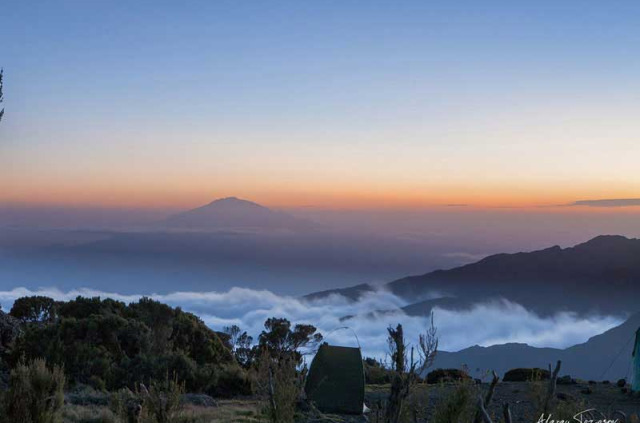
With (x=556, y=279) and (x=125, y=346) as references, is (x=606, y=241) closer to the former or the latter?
(x=556, y=279)

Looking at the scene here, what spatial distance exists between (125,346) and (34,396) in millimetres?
18341

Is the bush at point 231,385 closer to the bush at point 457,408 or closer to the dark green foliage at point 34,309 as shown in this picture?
the bush at point 457,408

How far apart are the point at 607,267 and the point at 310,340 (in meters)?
130

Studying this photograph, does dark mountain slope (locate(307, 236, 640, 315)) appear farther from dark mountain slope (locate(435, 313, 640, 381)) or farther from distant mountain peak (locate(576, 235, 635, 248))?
dark mountain slope (locate(435, 313, 640, 381))

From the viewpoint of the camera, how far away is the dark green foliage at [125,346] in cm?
2203

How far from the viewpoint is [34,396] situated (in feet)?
29.1

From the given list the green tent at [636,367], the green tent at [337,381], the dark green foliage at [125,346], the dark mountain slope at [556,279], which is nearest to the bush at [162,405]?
the green tent at [337,381]

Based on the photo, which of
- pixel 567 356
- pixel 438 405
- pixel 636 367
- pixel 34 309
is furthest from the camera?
pixel 567 356

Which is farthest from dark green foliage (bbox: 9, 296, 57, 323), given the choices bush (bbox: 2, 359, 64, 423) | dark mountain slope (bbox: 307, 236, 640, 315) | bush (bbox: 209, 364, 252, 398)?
dark mountain slope (bbox: 307, 236, 640, 315)

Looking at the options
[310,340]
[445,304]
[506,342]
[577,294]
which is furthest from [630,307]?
[310,340]

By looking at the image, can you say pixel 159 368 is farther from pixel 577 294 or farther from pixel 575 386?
pixel 577 294

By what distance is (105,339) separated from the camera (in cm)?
2589

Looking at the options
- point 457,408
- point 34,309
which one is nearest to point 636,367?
point 457,408

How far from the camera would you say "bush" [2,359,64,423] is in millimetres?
8633
